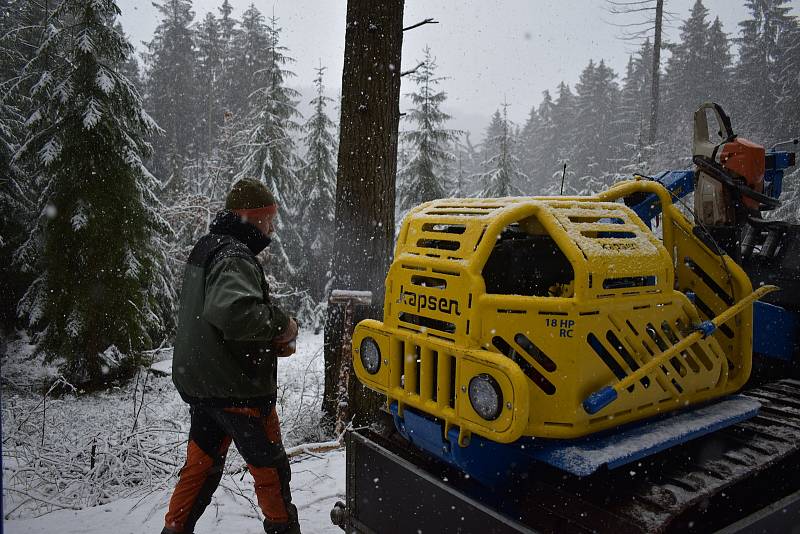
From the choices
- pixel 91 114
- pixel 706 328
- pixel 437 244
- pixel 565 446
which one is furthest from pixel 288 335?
pixel 91 114

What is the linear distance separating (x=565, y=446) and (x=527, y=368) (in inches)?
15.9

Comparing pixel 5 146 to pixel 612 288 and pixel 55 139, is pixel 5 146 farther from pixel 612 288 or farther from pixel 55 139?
pixel 612 288

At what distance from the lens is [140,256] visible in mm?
12469

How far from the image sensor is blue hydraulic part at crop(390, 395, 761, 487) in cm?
239

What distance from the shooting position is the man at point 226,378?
9.75 ft

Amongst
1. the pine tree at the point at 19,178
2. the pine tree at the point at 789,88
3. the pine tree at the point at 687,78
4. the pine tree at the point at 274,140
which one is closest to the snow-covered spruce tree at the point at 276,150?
the pine tree at the point at 274,140

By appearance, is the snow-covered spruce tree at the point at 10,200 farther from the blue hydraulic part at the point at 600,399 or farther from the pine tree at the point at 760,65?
the pine tree at the point at 760,65

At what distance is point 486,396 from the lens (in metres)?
2.34

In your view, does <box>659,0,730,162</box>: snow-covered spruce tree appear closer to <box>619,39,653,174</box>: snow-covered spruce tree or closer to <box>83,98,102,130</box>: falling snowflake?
<box>619,39,653,174</box>: snow-covered spruce tree

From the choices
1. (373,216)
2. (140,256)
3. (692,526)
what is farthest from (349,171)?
(140,256)

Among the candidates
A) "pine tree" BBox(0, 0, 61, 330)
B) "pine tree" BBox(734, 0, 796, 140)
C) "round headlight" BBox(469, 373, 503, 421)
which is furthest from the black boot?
"pine tree" BBox(734, 0, 796, 140)

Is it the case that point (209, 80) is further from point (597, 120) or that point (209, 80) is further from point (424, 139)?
point (597, 120)

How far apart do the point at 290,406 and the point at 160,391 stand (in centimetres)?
664

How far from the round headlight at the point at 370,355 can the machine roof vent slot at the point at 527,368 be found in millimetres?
762
